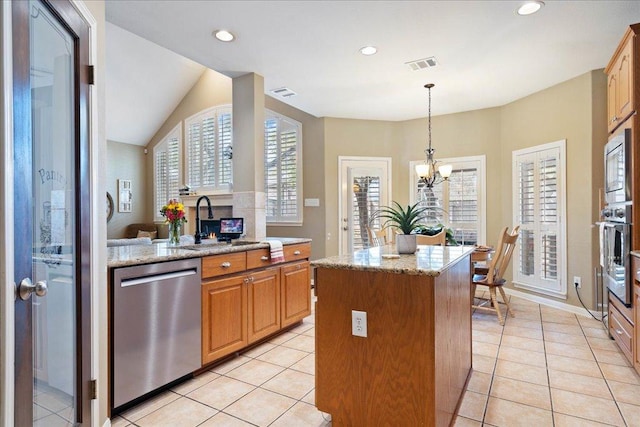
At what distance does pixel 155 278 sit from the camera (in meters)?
2.20

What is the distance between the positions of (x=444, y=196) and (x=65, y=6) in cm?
518

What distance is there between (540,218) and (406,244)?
3.36m

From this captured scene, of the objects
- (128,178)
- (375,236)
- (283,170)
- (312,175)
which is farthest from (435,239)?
(128,178)

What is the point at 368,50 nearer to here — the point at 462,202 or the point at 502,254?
the point at 502,254

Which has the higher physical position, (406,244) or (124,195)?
(124,195)

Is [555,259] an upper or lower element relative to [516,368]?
upper

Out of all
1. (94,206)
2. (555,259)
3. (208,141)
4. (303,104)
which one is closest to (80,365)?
(94,206)

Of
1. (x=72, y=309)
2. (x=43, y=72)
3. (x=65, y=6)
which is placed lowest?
(x=72, y=309)

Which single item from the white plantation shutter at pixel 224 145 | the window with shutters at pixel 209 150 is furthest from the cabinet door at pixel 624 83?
the white plantation shutter at pixel 224 145

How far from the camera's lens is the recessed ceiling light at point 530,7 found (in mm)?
2542

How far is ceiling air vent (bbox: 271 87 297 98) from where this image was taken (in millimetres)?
4344

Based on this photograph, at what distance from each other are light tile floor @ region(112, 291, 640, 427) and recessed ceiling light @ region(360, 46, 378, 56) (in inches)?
110

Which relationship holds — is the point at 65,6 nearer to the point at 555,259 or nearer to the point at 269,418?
the point at 269,418

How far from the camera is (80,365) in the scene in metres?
1.67
